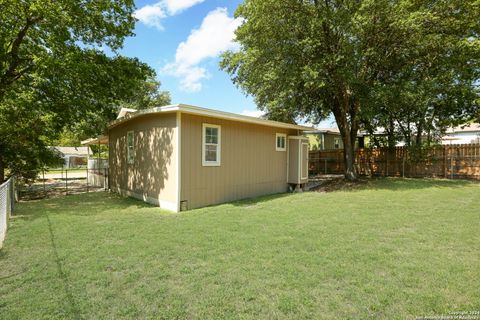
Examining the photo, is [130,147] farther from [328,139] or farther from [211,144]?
[328,139]

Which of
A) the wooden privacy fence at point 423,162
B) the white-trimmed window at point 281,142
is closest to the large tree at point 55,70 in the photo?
the white-trimmed window at point 281,142

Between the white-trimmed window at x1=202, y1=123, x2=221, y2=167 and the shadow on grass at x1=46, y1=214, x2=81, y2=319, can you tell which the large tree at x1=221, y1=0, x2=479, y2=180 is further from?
the shadow on grass at x1=46, y1=214, x2=81, y2=319

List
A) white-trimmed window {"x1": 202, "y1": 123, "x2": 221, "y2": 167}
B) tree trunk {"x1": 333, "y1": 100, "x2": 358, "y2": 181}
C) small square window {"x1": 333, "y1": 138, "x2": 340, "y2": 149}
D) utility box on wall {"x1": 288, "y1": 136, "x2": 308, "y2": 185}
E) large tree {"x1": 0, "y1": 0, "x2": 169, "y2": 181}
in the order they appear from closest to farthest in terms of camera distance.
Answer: white-trimmed window {"x1": 202, "y1": 123, "x2": 221, "y2": 167} → large tree {"x1": 0, "y1": 0, "x2": 169, "y2": 181} → utility box on wall {"x1": 288, "y1": 136, "x2": 308, "y2": 185} → tree trunk {"x1": 333, "y1": 100, "x2": 358, "y2": 181} → small square window {"x1": 333, "y1": 138, "x2": 340, "y2": 149}

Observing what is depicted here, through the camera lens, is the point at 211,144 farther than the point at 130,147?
No

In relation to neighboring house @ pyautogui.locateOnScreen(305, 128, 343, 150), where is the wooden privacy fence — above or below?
below

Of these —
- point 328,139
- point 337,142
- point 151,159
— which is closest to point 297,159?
point 151,159

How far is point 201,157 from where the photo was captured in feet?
25.0

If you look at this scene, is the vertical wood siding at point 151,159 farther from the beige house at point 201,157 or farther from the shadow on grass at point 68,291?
the shadow on grass at point 68,291

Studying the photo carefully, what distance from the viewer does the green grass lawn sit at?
255cm

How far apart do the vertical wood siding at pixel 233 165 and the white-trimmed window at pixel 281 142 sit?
15cm

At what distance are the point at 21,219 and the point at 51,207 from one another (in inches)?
56.4

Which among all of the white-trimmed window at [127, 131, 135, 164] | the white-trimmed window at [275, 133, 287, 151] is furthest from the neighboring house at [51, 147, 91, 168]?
the white-trimmed window at [275, 133, 287, 151]

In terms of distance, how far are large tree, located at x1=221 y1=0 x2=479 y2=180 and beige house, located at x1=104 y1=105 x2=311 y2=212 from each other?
2.39m

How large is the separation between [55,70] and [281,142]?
316 inches
